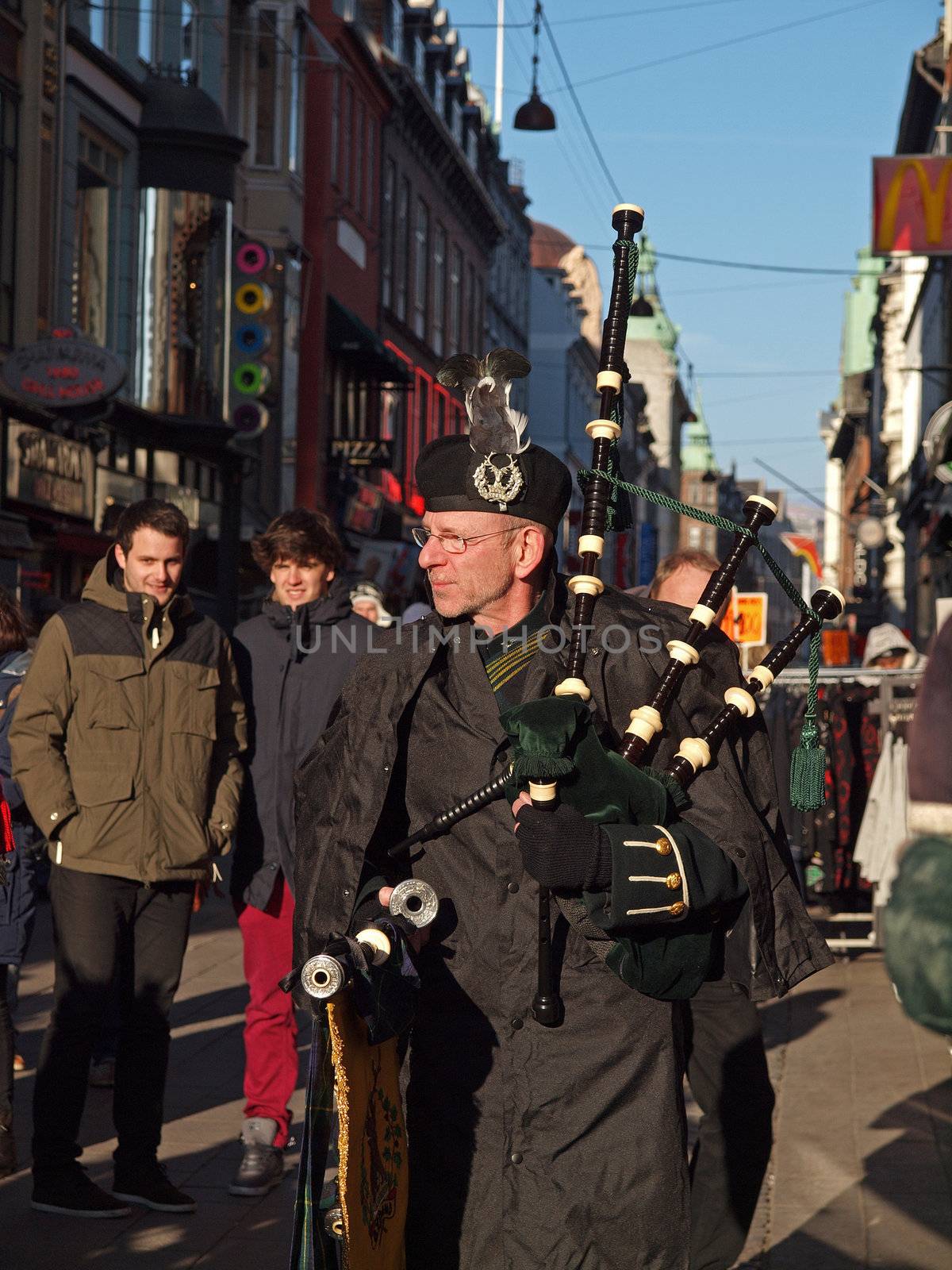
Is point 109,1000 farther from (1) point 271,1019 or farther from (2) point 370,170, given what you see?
(2) point 370,170

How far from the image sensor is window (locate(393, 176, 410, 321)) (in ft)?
125

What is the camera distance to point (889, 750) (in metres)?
10.4

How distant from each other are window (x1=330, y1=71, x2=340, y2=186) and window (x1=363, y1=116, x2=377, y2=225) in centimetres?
244

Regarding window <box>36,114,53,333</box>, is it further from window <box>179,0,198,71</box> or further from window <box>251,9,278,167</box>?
window <box>251,9,278,167</box>

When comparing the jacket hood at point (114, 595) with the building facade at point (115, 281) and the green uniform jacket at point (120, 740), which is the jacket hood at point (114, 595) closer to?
the green uniform jacket at point (120, 740)

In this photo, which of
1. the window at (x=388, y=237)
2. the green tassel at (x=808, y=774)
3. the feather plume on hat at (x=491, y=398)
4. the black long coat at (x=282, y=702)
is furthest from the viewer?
the window at (x=388, y=237)

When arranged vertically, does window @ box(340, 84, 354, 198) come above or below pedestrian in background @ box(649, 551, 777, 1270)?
above

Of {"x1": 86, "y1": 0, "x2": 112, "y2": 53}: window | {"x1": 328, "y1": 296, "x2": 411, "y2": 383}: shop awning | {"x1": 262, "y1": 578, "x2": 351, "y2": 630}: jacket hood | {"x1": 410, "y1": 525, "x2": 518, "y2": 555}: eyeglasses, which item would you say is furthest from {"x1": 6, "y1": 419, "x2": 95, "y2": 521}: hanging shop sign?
{"x1": 410, "y1": 525, "x2": 518, "y2": 555}: eyeglasses

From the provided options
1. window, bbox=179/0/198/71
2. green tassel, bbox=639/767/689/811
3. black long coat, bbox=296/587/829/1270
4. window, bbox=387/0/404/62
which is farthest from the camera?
window, bbox=387/0/404/62

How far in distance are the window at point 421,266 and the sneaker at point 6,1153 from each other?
115 ft

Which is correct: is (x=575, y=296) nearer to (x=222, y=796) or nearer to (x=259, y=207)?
(x=259, y=207)

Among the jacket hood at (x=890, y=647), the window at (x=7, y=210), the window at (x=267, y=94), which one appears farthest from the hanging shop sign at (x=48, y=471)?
the window at (x=267, y=94)

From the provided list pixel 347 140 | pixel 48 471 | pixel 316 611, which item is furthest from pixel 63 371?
pixel 347 140

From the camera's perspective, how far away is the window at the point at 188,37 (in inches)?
890
